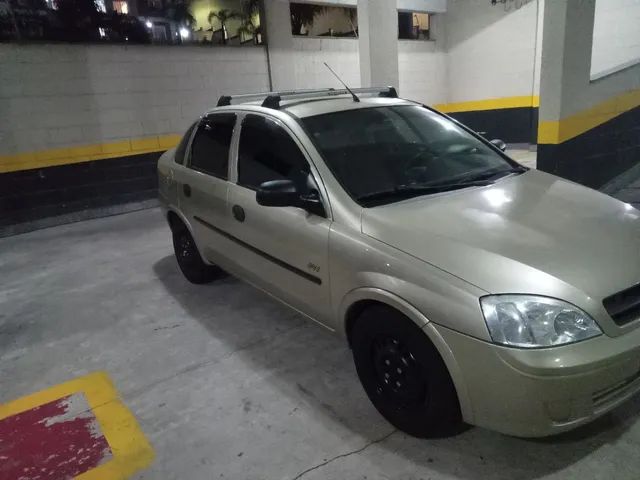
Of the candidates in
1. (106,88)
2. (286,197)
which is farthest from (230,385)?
(106,88)

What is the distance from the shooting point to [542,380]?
1.63m

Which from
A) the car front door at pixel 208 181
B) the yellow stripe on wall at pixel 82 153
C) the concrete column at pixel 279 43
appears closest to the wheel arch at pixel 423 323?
the car front door at pixel 208 181

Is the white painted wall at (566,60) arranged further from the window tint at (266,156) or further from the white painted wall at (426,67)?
the white painted wall at (426,67)

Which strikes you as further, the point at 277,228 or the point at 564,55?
the point at 564,55

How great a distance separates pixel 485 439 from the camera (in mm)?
2113

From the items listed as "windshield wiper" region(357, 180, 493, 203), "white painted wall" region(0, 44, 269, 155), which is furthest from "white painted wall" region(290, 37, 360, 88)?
"windshield wiper" region(357, 180, 493, 203)

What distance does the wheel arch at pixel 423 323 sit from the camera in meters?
1.79

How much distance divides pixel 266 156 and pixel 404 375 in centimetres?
152

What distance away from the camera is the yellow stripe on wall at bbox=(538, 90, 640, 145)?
517 cm

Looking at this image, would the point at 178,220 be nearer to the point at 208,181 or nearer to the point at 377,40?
the point at 208,181

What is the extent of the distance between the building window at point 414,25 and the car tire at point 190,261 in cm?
867

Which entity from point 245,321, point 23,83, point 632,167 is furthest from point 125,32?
point 632,167

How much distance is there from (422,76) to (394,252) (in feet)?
34.1

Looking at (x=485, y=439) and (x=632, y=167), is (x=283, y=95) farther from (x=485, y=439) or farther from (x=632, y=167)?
(x=632, y=167)
